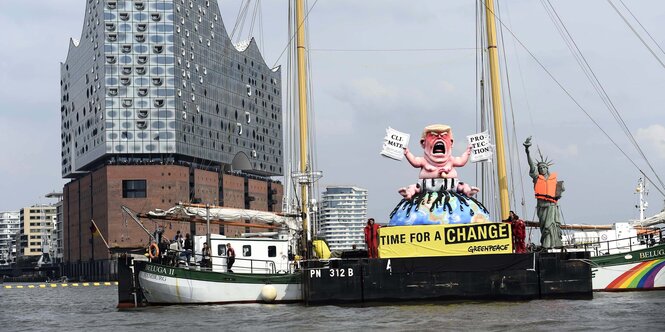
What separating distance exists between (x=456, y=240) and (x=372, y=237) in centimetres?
388

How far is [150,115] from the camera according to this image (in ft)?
523

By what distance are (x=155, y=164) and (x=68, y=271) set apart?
44613mm

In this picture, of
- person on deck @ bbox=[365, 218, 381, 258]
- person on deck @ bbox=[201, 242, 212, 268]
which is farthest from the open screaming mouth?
person on deck @ bbox=[201, 242, 212, 268]

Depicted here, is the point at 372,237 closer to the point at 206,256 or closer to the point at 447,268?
the point at 447,268

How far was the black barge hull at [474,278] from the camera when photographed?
42.7m

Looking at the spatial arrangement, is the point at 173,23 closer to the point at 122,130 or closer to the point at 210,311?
the point at 122,130

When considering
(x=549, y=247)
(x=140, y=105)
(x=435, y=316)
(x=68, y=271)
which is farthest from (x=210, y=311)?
(x=68, y=271)

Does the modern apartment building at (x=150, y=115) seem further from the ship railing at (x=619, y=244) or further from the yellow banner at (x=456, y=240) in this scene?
the yellow banner at (x=456, y=240)

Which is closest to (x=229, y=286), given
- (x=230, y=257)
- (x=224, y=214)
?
(x=230, y=257)

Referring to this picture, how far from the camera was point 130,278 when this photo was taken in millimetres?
48812

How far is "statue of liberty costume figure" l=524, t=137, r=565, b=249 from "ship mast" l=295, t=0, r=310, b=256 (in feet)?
37.9

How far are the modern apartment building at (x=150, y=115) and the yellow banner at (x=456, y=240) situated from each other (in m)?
110

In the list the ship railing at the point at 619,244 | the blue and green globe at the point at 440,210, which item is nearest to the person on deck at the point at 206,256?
the blue and green globe at the point at 440,210

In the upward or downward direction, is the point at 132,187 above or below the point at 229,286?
above
